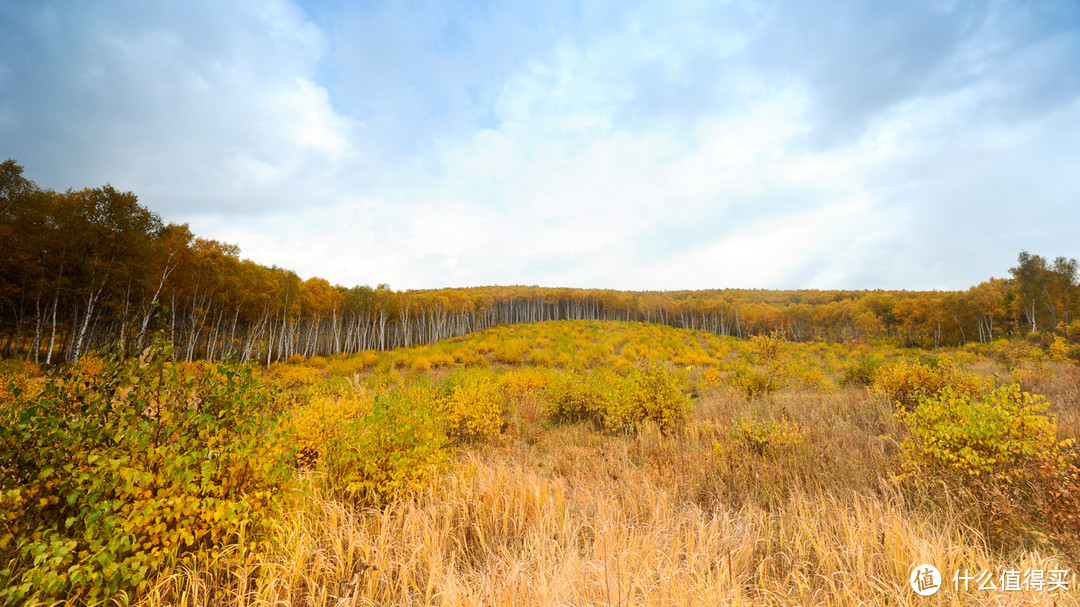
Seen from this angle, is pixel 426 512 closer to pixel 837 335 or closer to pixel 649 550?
pixel 649 550

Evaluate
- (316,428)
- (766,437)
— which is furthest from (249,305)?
(766,437)

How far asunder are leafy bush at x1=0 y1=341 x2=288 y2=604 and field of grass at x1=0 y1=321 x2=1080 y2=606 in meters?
0.02

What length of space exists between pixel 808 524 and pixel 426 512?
3885 millimetres

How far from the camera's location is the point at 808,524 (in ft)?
11.5

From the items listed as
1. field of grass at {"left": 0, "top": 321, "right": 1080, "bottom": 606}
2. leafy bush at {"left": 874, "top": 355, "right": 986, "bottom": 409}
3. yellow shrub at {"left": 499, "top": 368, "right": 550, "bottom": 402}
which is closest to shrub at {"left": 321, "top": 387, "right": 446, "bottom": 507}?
field of grass at {"left": 0, "top": 321, "right": 1080, "bottom": 606}

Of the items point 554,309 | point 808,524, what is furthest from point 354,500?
point 554,309

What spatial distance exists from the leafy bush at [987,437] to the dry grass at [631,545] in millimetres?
566

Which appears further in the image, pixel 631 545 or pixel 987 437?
pixel 987 437

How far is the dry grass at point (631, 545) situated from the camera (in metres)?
2.63

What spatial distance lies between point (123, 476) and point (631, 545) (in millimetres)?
3827

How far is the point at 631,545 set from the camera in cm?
317

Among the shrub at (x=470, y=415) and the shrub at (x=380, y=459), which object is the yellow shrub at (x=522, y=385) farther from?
the shrub at (x=380, y=459)

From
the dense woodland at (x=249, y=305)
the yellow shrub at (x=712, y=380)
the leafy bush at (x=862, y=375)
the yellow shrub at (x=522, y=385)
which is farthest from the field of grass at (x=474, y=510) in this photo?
the yellow shrub at (x=712, y=380)

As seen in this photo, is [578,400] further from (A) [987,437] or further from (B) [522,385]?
(A) [987,437]
